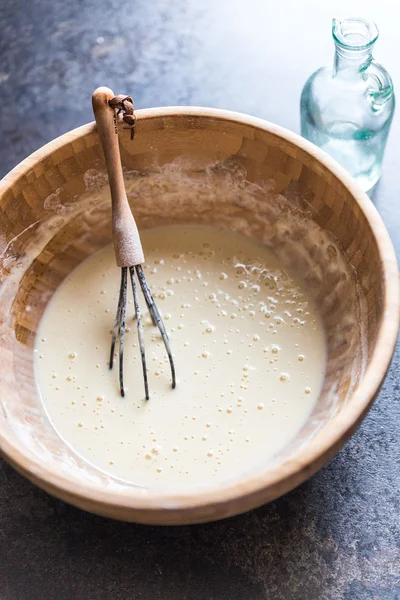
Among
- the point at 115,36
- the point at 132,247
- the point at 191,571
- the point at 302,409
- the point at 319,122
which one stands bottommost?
the point at 191,571

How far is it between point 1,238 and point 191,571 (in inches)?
20.6

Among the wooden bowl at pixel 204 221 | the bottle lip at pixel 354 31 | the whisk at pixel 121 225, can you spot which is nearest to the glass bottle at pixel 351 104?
the bottle lip at pixel 354 31

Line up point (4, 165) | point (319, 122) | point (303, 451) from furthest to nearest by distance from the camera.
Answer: point (4, 165) < point (319, 122) < point (303, 451)

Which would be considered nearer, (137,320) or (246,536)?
(246,536)

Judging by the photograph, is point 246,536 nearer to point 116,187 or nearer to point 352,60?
point 116,187

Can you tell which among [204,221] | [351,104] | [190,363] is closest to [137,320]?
[190,363]

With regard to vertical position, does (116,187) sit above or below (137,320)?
above

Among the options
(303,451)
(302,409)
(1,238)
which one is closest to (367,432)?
(302,409)

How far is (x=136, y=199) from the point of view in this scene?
3.97ft

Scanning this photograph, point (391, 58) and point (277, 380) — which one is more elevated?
point (391, 58)

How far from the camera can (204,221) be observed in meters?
1.23

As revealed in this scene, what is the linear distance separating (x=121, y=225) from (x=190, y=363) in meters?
0.21

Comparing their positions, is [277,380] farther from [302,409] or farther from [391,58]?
[391,58]

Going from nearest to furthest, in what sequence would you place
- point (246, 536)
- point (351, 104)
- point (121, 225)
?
point (246, 536)
point (121, 225)
point (351, 104)
